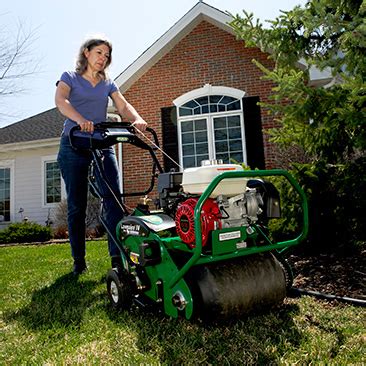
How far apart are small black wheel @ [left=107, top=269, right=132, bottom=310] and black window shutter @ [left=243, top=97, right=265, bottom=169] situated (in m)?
5.40

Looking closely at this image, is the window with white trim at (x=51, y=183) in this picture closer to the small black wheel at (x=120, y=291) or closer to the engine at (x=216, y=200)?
the small black wheel at (x=120, y=291)

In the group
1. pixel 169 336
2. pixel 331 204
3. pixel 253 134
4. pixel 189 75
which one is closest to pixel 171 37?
pixel 189 75

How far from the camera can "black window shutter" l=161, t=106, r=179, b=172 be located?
26.6ft

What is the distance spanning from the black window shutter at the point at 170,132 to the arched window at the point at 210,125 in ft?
0.31

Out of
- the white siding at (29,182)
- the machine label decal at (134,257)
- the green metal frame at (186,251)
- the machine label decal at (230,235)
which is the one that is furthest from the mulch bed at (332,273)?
the white siding at (29,182)

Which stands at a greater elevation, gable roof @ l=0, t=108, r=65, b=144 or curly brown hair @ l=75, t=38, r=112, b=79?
gable roof @ l=0, t=108, r=65, b=144

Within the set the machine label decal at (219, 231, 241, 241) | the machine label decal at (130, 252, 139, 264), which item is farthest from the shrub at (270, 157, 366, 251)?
the machine label decal at (130, 252, 139, 264)

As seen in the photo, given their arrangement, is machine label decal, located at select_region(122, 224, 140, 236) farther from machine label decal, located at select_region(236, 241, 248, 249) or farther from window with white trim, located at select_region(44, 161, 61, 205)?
window with white trim, located at select_region(44, 161, 61, 205)

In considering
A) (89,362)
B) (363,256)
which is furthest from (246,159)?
(89,362)

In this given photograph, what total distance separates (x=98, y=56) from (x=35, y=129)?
1125 cm

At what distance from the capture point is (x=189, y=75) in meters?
8.34

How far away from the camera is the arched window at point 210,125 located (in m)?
7.96

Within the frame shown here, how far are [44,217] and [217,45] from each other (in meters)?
7.16

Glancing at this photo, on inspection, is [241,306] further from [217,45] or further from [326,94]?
[217,45]
